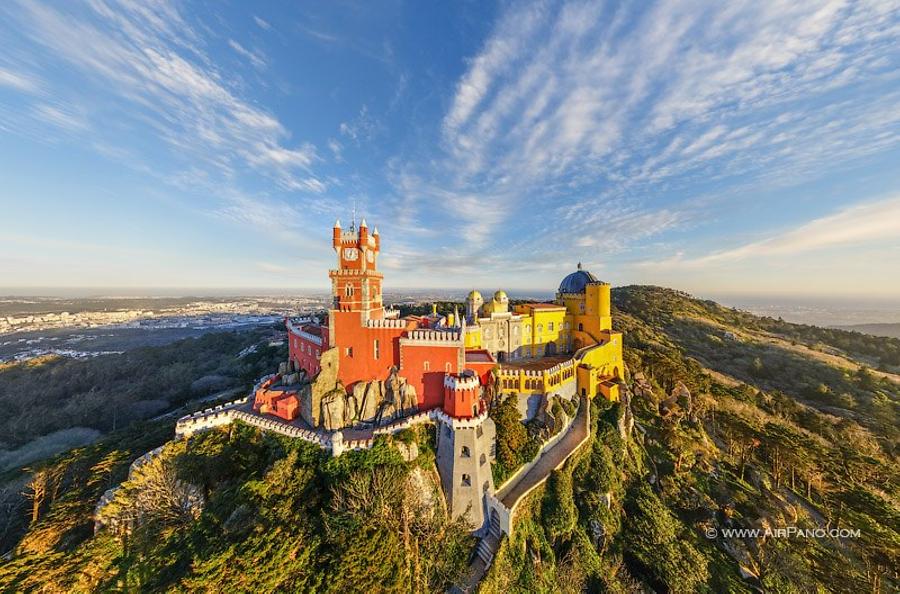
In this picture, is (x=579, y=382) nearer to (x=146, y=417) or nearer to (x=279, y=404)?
(x=279, y=404)

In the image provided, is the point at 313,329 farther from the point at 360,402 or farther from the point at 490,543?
the point at 490,543

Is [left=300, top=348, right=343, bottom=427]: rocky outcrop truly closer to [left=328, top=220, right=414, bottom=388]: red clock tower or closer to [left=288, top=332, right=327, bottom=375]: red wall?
[left=328, top=220, right=414, bottom=388]: red clock tower

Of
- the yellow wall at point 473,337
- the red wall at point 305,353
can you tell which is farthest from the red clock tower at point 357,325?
the yellow wall at point 473,337

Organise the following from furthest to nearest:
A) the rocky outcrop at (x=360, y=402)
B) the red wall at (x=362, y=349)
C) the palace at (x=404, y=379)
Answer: the red wall at (x=362, y=349)
the rocky outcrop at (x=360, y=402)
the palace at (x=404, y=379)

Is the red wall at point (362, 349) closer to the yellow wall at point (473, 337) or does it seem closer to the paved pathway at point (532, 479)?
the yellow wall at point (473, 337)

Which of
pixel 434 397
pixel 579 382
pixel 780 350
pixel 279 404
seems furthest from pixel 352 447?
pixel 780 350

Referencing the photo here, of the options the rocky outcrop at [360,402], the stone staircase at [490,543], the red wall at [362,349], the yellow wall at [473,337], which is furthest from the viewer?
the yellow wall at [473,337]

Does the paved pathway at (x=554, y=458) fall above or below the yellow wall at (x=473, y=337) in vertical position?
below
